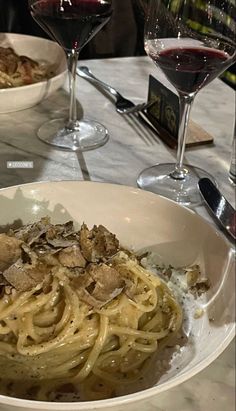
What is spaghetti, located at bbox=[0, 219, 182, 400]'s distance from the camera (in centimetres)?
67

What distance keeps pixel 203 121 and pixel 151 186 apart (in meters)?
0.30

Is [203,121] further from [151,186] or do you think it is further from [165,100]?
[151,186]

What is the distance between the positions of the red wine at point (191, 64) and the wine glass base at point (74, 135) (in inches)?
10.7

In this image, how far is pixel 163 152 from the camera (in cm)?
119

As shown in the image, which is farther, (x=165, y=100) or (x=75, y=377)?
(x=165, y=100)

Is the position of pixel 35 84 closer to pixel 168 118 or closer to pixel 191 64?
pixel 168 118

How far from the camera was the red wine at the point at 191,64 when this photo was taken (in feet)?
3.07

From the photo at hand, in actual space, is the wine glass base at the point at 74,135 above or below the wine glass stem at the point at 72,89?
below

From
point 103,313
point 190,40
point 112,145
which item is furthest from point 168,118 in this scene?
point 103,313

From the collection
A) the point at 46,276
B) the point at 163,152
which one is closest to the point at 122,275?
the point at 46,276

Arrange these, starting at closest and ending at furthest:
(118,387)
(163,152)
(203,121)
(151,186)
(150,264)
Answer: (118,387), (150,264), (151,186), (163,152), (203,121)

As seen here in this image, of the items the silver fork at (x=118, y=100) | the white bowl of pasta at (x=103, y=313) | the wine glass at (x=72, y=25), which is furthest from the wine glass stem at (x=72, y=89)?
the white bowl of pasta at (x=103, y=313)

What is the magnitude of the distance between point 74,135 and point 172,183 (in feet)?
0.80

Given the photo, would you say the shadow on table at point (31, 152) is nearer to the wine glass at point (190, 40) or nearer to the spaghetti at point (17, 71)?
the spaghetti at point (17, 71)
